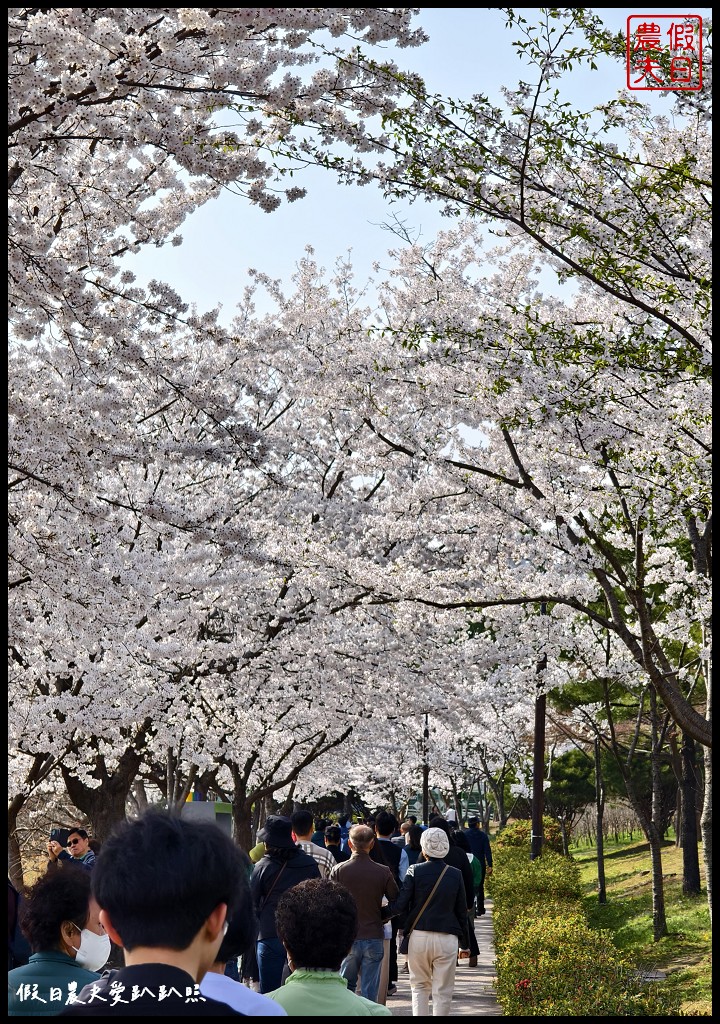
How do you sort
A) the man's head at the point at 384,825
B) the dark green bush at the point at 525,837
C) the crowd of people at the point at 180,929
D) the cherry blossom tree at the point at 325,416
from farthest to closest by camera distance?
the dark green bush at the point at 525,837 < the man's head at the point at 384,825 < the cherry blossom tree at the point at 325,416 < the crowd of people at the point at 180,929

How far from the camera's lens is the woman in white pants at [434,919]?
721cm

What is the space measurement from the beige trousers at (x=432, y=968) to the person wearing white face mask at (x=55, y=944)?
400 cm

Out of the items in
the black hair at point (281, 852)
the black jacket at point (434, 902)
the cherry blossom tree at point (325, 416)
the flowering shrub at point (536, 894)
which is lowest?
the flowering shrub at point (536, 894)

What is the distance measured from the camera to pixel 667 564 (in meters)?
13.7

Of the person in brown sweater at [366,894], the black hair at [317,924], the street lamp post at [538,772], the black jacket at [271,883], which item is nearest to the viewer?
the black hair at [317,924]

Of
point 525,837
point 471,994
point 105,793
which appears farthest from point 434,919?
point 525,837

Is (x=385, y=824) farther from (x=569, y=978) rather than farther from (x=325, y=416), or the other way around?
(x=325, y=416)

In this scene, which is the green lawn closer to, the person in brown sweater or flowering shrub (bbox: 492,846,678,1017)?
flowering shrub (bbox: 492,846,678,1017)

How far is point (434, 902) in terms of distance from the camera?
7.21 meters

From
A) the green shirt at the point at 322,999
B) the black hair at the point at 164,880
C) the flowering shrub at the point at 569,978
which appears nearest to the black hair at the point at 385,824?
the flowering shrub at the point at 569,978

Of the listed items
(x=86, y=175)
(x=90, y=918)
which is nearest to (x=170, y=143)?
(x=86, y=175)

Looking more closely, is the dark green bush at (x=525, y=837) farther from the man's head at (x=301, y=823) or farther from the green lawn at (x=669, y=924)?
the man's head at (x=301, y=823)

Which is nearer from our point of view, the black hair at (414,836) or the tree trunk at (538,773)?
the black hair at (414,836)

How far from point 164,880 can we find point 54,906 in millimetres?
1581
